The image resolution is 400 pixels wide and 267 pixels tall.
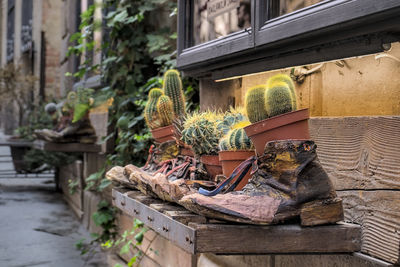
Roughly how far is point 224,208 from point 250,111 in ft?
1.16

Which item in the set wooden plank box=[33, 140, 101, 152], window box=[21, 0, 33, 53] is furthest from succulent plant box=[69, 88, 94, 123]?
window box=[21, 0, 33, 53]

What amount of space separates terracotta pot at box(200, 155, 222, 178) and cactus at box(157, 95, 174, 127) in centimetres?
44

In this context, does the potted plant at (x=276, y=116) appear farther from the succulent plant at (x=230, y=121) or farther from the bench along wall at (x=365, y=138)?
the succulent plant at (x=230, y=121)

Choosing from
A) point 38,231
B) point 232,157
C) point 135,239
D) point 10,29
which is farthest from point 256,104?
point 10,29

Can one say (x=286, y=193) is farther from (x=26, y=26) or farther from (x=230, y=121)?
(x=26, y=26)

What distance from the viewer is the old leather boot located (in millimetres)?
1252

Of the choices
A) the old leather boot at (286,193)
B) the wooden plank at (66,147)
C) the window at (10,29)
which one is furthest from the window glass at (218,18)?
the window at (10,29)

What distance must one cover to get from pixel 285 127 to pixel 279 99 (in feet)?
0.25

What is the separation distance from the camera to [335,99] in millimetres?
1754

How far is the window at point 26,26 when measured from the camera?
1315 cm

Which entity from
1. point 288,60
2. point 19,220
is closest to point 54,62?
point 19,220

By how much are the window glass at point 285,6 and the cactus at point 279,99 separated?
1.01 ft

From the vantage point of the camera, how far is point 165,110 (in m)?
2.18

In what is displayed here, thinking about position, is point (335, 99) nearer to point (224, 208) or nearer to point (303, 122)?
point (303, 122)
